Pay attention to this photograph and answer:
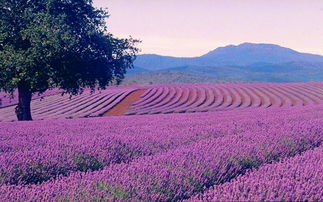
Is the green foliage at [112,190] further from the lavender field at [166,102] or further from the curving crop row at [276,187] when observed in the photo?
the lavender field at [166,102]

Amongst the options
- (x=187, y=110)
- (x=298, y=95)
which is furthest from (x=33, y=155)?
(x=298, y=95)

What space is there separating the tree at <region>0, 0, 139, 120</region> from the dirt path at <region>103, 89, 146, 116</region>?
7.58m

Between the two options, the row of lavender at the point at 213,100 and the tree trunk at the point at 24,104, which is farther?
the row of lavender at the point at 213,100

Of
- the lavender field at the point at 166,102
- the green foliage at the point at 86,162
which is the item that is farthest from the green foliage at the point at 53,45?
the green foliage at the point at 86,162

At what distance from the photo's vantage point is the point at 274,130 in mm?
5973

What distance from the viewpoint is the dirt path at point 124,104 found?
25.0m

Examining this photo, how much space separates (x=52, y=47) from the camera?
14398mm

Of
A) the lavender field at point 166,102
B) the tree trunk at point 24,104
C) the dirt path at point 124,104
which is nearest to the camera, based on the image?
the tree trunk at point 24,104

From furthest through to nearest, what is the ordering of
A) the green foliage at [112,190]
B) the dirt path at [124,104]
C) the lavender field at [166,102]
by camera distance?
the lavender field at [166,102]
the dirt path at [124,104]
the green foliage at [112,190]

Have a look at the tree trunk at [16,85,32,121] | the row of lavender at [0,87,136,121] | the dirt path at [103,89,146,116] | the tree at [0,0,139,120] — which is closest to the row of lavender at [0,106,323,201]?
the tree at [0,0,139,120]

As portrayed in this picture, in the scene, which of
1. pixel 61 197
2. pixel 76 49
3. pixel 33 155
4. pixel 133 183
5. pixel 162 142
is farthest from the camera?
pixel 76 49

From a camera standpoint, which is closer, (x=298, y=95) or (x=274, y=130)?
(x=274, y=130)

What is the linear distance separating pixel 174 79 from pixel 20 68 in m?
85.2

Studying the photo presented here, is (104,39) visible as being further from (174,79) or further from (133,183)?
(174,79)
